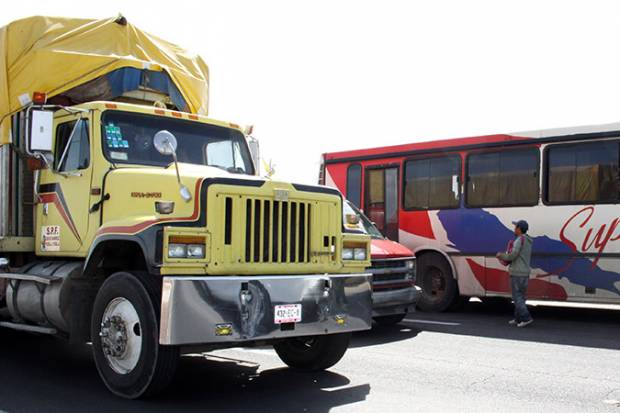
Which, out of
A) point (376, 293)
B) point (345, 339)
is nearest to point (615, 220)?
point (376, 293)

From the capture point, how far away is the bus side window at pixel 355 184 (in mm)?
15547

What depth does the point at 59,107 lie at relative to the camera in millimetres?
7680

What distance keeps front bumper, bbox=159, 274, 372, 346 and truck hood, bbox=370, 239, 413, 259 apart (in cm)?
372

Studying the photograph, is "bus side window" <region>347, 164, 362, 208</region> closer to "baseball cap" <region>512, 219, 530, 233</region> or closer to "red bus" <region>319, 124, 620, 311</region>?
"red bus" <region>319, 124, 620, 311</region>

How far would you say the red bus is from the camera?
12062mm

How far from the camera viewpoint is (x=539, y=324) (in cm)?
1196

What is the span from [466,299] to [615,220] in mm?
3967

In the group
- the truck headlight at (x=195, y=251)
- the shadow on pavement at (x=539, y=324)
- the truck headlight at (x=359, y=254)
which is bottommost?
the shadow on pavement at (x=539, y=324)

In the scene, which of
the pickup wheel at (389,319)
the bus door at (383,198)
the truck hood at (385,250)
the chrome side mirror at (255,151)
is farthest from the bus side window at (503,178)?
the chrome side mirror at (255,151)

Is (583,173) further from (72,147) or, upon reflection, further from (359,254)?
(72,147)

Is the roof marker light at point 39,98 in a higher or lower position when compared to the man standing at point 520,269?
higher

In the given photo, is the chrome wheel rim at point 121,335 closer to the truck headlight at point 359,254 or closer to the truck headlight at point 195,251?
the truck headlight at point 195,251

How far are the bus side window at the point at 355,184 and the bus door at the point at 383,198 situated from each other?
0.18m

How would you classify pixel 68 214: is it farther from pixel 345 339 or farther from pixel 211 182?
pixel 345 339
